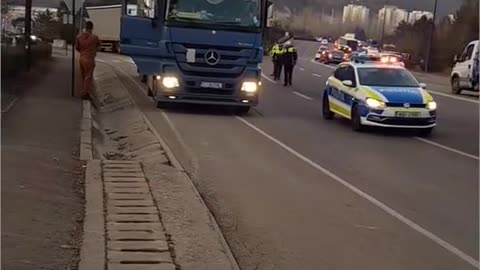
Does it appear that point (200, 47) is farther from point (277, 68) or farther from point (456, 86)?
point (456, 86)

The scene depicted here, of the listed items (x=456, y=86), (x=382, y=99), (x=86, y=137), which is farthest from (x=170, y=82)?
(x=456, y=86)

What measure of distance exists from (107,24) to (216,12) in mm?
60256

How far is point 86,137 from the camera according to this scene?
46.7 ft

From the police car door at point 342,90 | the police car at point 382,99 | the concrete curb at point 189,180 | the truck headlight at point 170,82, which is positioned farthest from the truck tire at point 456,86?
the concrete curb at point 189,180

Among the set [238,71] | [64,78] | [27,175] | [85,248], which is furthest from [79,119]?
[64,78]

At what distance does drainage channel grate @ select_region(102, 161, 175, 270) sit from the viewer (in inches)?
258

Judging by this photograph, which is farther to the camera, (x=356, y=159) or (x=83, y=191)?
(x=356, y=159)

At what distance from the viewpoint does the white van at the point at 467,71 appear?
1399 inches

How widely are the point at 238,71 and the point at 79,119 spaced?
4.83 m

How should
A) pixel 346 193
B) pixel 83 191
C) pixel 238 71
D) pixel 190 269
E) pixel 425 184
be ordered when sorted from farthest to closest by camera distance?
pixel 238 71 → pixel 425 184 → pixel 346 193 → pixel 83 191 → pixel 190 269

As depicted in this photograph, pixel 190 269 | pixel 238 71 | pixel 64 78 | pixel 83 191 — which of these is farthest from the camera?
pixel 64 78

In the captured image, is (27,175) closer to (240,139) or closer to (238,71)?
(240,139)

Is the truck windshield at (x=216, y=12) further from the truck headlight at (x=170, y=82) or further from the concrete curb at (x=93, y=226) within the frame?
the concrete curb at (x=93, y=226)

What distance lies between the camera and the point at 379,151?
49.9ft
